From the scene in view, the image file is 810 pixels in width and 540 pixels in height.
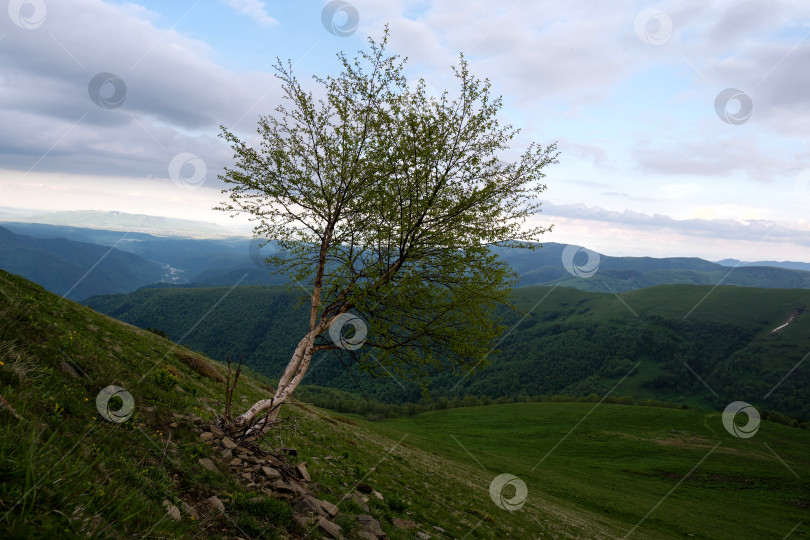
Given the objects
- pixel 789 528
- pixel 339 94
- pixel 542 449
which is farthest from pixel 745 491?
pixel 339 94

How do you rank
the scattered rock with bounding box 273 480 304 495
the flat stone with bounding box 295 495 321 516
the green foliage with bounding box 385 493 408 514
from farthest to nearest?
the green foliage with bounding box 385 493 408 514 → the scattered rock with bounding box 273 480 304 495 → the flat stone with bounding box 295 495 321 516

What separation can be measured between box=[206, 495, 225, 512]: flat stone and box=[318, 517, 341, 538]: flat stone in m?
2.41

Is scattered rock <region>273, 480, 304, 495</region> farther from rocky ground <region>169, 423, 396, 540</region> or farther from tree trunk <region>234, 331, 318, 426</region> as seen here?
tree trunk <region>234, 331, 318, 426</region>

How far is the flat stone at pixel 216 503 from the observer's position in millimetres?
7535

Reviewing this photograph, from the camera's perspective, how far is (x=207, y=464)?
9008mm

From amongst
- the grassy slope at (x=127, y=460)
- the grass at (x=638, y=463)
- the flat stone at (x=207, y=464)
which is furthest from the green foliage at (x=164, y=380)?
the grass at (x=638, y=463)

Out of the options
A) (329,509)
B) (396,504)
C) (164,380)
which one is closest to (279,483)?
(329,509)

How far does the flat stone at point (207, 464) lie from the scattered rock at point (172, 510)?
2491mm

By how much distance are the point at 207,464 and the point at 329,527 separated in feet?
11.1

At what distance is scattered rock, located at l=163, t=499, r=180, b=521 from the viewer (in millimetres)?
6129

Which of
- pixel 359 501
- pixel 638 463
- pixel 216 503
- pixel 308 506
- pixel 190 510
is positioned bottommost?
pixel 638 463

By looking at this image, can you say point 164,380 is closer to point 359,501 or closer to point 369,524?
point 359,501

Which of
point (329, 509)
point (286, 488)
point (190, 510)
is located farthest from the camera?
point (286, 488)

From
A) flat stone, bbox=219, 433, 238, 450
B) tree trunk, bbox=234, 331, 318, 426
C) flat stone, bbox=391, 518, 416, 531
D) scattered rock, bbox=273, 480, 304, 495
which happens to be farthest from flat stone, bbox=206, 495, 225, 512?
flat stone, bbox=391, 518, 416, 531
